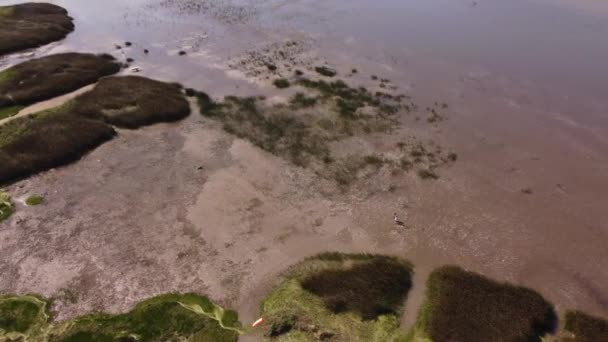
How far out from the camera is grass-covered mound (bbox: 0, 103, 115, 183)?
2498 centimetres

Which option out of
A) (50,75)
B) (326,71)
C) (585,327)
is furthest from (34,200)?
(585,327)

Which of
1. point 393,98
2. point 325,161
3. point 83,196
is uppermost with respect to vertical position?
point 393,98

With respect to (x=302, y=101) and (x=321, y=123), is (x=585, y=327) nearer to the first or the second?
(x=321, y=123)

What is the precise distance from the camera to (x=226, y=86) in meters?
34.9

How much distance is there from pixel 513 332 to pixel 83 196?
22198 millimetres

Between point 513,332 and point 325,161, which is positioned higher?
point 325,161

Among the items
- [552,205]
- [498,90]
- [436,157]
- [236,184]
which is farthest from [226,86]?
[552,205]

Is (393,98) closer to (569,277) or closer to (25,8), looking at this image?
(569,277)

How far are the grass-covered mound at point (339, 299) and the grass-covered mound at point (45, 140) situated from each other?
16.5 meters

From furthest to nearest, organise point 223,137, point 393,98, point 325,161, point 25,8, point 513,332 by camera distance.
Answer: point 25,8 → point 393,98 → point 223,137 → point 325,161 → point 513,332

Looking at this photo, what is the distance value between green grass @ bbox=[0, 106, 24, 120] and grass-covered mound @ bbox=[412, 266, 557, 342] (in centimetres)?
2985

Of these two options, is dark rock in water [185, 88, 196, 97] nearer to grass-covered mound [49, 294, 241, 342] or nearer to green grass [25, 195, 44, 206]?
green grass [25, 195, 44, 206]

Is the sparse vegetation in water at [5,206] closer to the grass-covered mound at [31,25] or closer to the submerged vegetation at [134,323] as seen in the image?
the submerged vegetation at [134,323]

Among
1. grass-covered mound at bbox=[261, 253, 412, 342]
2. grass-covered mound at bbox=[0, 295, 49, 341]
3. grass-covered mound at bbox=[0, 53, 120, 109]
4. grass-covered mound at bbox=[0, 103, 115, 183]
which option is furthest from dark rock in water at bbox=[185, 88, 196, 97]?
grass-covered mound at bbox=[0, 295, 49, 341]
